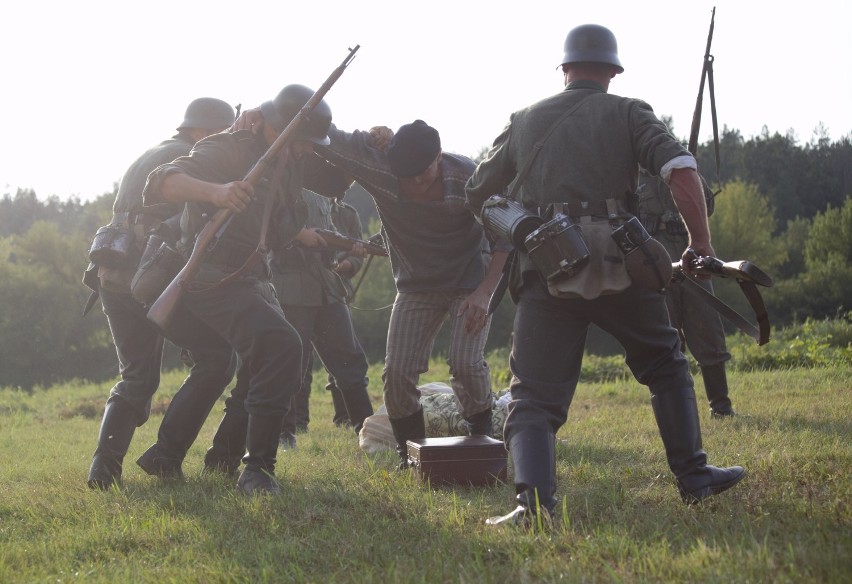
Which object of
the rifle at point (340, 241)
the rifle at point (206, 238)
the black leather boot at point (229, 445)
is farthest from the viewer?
the rifle at point (340, 241)

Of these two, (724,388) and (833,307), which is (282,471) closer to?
(724,388)

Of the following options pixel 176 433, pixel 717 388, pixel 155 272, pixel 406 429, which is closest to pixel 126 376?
pixel 176 433

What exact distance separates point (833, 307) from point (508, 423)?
130 feet

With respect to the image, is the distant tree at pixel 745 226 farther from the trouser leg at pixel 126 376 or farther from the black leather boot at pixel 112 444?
the black leather boot at pixel 112 444

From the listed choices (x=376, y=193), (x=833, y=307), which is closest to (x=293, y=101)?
(x=376, y=193)

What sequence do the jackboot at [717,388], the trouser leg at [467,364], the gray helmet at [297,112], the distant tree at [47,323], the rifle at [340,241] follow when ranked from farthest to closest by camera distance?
the distant tree at [47,323]
the jackboot at [717,388]
the rifle at [340,241]
the trouser leg at [467,364]
the gray helmet at [297,112]

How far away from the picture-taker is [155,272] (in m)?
5.98

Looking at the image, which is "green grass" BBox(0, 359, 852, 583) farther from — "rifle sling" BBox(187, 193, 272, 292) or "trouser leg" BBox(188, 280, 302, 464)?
"rifle sling" BBox(187, 193, 272, 292)

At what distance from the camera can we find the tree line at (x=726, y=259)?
4234cm

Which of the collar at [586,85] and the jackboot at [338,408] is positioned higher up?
the collar at [586,85]

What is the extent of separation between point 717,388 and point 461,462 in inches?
124

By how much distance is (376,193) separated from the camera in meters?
5.99

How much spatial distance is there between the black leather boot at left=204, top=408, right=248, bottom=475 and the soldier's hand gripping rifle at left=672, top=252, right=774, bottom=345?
9.89 feet

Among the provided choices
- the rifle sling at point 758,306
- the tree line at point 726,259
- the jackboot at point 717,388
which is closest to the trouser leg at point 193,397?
the rifle sling at point 758,306
